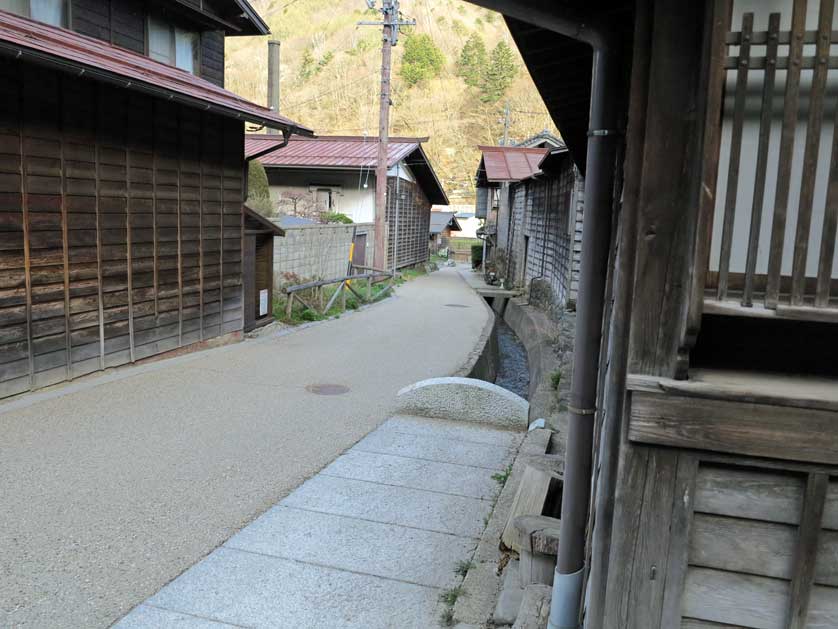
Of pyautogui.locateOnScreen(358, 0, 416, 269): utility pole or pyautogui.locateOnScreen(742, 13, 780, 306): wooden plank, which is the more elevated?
pyautogui.locateOnScreen(358, 0, 416, 269): utility pole

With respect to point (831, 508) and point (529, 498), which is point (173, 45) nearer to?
point (529, 498)

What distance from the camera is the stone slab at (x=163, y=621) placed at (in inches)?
138

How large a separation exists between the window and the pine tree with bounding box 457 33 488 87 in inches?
3263

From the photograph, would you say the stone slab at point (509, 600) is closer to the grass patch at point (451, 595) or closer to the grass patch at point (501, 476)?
the grass patch at point (451, 595)

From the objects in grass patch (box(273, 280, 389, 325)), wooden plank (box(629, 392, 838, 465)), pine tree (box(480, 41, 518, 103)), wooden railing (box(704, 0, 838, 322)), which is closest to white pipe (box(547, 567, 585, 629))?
wooden plank (box(629, 392, 838, 465))

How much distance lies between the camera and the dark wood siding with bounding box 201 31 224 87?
1326 centimetres

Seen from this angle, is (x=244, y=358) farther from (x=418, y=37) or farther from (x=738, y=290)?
(x=418, y=37)

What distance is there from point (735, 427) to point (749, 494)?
0.27 m

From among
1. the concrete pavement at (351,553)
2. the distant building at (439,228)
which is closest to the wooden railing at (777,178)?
the concrete pavement at (351,553)

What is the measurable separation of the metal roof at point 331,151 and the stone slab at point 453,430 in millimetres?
17242

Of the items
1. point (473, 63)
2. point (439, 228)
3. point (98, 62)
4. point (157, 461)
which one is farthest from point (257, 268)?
point (473, 63)

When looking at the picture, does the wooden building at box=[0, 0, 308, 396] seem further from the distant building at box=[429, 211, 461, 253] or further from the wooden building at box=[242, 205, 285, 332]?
the distant building at box=[429, 211, 461, 253]

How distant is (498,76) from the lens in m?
84.9

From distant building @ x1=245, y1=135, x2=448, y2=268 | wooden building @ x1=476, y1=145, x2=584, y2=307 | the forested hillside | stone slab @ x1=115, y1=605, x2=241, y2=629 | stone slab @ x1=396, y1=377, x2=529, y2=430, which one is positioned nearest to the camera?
stone slab @ x1=115, y1=605, x2=241, y2=629
